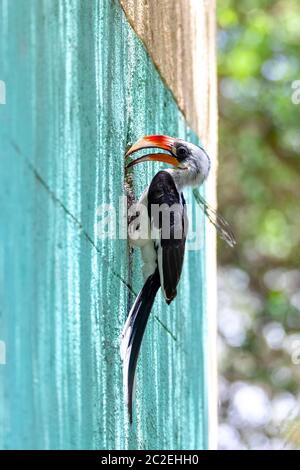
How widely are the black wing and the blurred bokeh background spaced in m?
4.77

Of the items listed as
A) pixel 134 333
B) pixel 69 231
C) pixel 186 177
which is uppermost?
pixel 186 177

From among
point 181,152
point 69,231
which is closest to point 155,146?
point 181,152

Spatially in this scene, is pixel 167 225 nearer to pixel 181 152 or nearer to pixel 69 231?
pixel 181 152

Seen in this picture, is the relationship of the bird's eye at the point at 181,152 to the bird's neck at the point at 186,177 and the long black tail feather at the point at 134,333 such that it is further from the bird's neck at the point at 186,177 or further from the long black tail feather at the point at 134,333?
the long black tail feather at the point at 134,333

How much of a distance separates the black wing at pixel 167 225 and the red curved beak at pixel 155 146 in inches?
1.7

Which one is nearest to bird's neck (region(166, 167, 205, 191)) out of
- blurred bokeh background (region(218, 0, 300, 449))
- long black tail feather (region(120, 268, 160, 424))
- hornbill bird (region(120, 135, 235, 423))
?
hornbill bird (region(120, 135, 235, 423))

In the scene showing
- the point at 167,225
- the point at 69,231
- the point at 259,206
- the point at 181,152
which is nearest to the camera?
the point at 69,231

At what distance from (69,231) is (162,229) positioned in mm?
693

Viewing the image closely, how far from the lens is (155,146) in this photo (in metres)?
2.95

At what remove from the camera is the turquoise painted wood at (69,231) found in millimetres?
1948

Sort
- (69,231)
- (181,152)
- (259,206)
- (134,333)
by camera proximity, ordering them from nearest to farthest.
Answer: (69,231)
(134,333)
(181,152)
(259,206)

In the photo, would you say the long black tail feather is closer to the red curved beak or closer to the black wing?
the black wing

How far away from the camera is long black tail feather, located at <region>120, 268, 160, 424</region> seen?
2.70 m

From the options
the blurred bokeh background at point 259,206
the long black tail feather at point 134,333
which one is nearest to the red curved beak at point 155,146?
the long black tail feather at point 134,333
